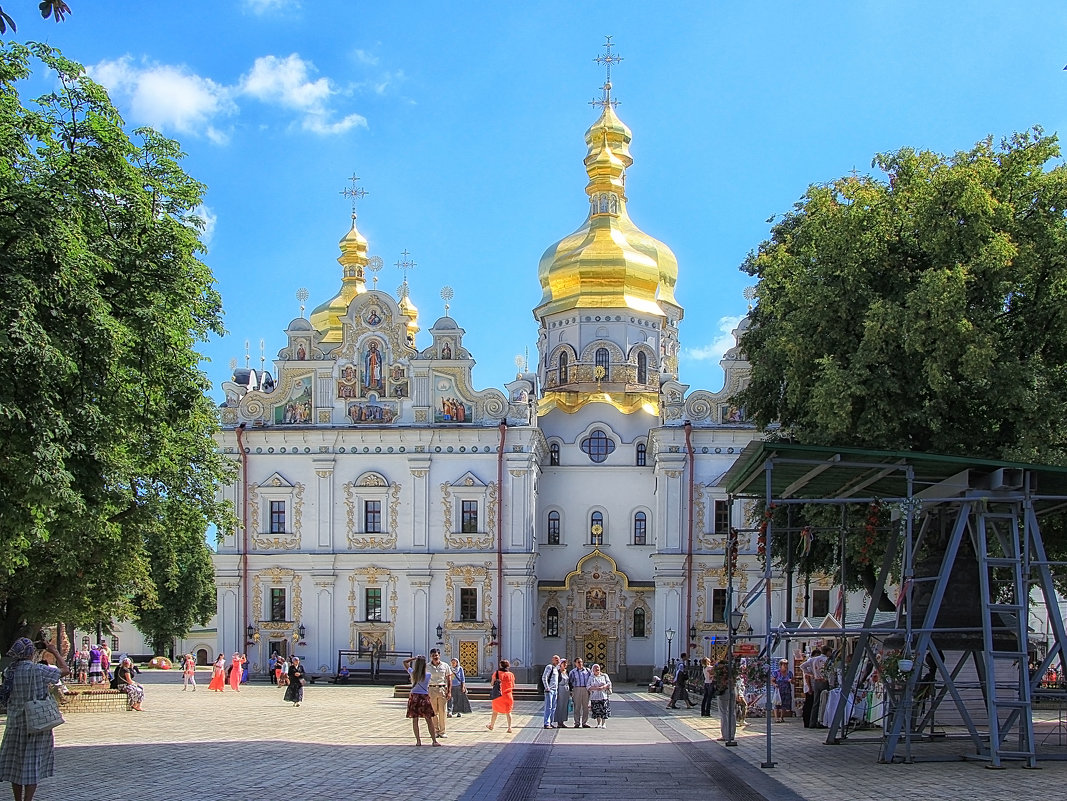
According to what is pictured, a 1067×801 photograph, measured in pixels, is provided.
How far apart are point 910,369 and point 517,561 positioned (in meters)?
27.0

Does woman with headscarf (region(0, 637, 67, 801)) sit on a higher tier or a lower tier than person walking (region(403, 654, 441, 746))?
higher

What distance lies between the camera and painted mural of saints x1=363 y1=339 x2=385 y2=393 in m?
51.1

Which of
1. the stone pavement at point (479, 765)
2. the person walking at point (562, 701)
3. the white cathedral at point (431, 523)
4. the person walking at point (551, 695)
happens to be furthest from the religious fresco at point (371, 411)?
the person walking at point (551, 695)

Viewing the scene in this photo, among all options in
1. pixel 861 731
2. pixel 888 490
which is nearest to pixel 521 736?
pixel 861 731

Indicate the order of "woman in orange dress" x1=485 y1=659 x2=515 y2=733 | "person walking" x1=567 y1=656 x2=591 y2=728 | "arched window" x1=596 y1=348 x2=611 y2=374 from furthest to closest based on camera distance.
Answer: "arched window" x1=596 y1=348 x2=611 y2=374, "person walking" x1=567 y1=656 x2=591 y2=728, "woman in orange dress" x1=485 y1=659 x2=515 y2=733

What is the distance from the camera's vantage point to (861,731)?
2316 cm

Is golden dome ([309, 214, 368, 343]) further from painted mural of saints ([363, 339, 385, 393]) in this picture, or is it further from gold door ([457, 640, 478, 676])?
gold door ([457, 640, 478, 676])

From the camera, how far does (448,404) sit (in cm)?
5088

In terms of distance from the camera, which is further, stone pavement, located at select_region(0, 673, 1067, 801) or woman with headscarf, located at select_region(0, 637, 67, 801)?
stone pavement, located at select_region(0, 673, 1067, 801)

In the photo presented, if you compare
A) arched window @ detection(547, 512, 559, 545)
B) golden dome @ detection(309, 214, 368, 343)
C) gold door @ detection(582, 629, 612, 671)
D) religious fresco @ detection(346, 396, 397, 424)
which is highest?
golden dome @ detection(309, 214, 368, 343)

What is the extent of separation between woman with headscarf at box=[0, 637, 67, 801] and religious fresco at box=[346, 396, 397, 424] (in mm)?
38420

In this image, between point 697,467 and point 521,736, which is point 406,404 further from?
point 521,736

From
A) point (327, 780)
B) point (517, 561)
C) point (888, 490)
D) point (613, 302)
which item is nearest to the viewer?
point (327, 780)

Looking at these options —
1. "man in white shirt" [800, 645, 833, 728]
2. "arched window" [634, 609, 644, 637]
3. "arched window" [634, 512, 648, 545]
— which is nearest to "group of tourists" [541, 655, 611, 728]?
"man in white shirt" [800, 645, 833, 728]
